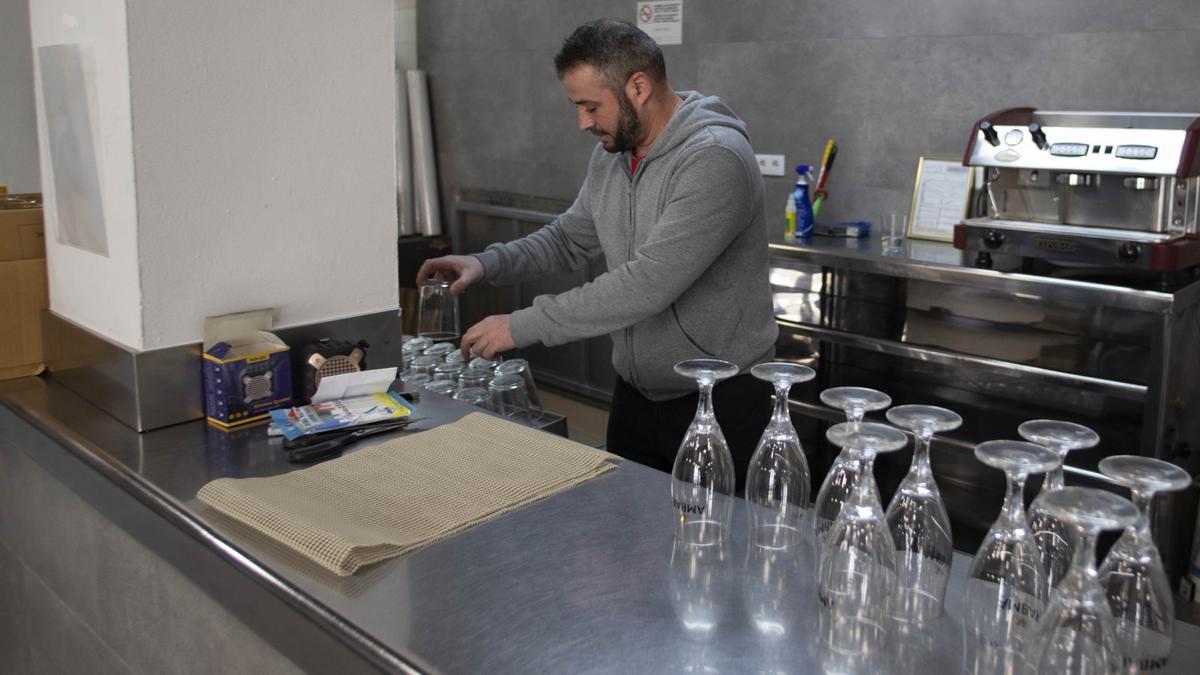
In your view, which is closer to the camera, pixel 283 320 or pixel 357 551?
pixel 357 551

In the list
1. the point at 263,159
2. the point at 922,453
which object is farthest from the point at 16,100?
the point at 922,453

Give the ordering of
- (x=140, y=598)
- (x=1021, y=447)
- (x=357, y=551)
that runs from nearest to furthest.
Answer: (x=1021, y=447)
(x=357, y=551)
(x=140, y=598)

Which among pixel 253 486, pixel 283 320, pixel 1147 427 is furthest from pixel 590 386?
pixel 253 486

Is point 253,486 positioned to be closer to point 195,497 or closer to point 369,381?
point 195,497

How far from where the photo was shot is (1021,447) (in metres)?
1.16

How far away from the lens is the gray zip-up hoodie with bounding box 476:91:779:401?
2.54m

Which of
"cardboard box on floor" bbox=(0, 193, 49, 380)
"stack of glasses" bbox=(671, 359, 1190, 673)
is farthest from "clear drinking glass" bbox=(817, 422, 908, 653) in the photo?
"cardboard box on floor" bbox=(0, 193, 49, 380)

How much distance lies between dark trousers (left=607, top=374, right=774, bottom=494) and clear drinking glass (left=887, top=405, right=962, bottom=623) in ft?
4.45

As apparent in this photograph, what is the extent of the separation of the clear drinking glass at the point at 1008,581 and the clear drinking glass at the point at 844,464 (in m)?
0.14

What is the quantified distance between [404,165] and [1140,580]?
19.5 feet

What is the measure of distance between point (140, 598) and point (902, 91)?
349 centimetres

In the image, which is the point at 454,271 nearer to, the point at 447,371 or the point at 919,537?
the point at 447,371

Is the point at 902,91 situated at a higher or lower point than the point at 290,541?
higher

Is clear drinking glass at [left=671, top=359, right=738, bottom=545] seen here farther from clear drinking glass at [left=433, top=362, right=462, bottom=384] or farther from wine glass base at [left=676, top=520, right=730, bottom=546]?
clear drinking glass at [left=433, top=362, right=462, bottom=384]
